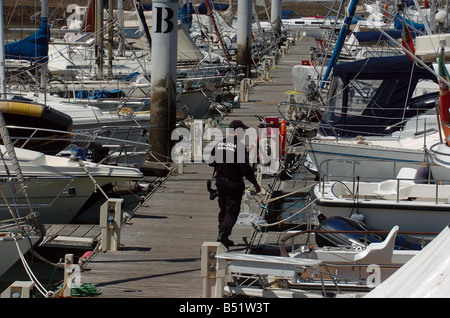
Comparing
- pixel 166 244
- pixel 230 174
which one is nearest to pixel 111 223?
pixel 166 244

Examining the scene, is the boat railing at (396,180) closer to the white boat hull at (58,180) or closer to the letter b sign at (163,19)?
the white boat hull at (58,180)

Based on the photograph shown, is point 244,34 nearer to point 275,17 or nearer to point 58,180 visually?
point 275,17

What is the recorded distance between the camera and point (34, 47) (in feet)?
64.6

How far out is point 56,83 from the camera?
72.7ft

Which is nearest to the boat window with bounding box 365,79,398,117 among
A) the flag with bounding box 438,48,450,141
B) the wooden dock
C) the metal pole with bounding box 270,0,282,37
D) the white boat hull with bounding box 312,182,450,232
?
the wooden dock

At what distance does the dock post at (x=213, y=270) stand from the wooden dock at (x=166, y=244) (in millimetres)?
794

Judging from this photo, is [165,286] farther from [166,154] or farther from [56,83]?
[56,83]

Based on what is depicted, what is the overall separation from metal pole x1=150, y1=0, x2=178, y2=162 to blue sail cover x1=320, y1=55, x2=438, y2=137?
3.19 meters

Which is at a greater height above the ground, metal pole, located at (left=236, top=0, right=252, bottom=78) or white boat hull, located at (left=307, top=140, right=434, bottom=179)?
metal pole, located at (left=236, top=0, right=252, bottom=78)

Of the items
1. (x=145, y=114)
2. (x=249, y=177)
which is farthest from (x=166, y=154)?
(x=249, y=177)

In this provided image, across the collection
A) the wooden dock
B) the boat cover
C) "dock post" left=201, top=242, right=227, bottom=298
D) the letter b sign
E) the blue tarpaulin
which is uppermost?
the letter b sign

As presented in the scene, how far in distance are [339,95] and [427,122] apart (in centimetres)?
217

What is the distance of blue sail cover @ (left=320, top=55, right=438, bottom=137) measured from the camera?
49.2 ft

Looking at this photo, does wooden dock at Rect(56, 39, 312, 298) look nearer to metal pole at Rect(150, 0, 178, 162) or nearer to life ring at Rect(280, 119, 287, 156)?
metal pole at Rect(150, 0, 178, 162)
